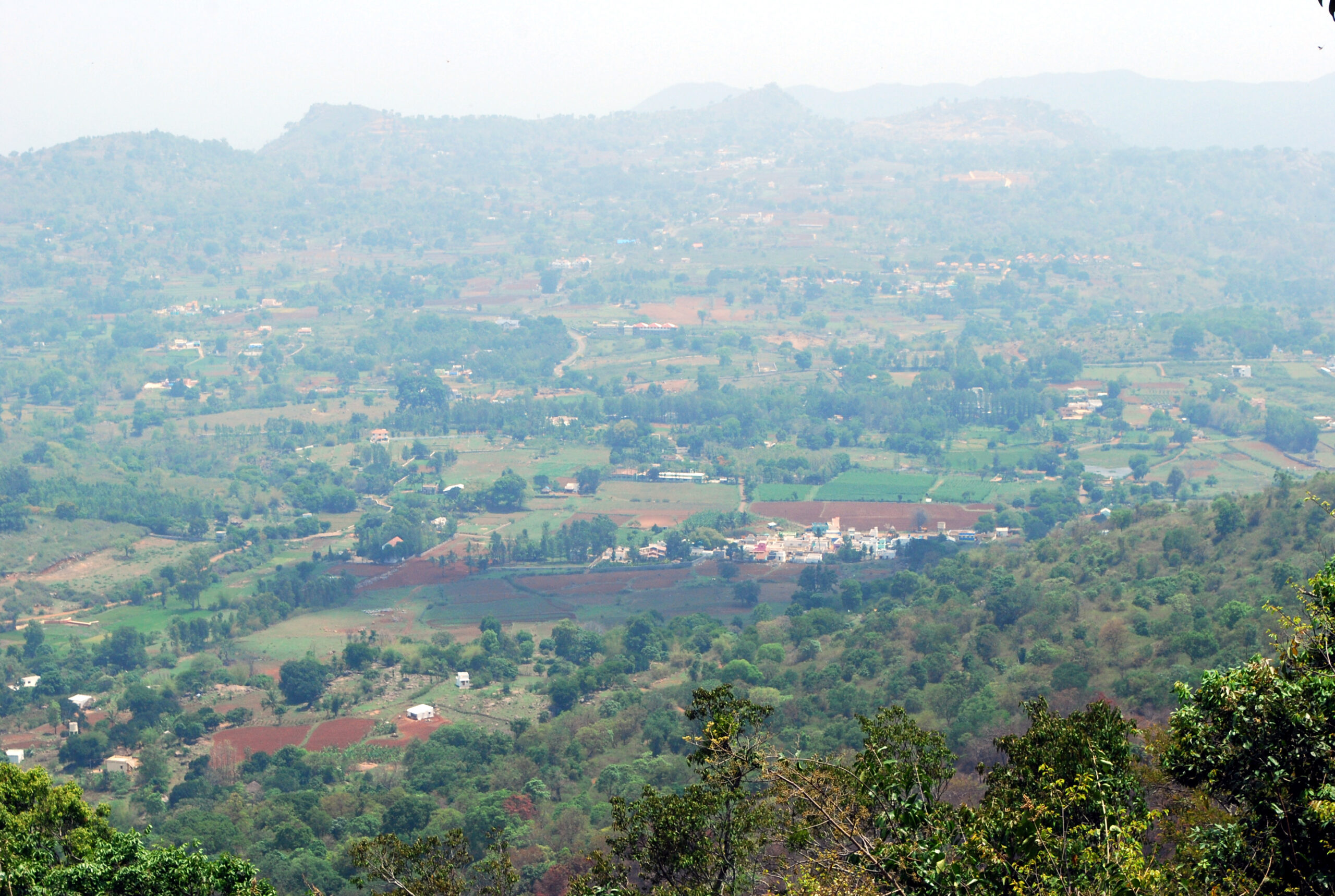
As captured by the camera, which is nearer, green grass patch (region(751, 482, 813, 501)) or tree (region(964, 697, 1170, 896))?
tree (region(964, 697, 1170, 896))

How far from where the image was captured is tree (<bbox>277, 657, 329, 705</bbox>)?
57.1 m

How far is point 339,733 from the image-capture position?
53.1 metres

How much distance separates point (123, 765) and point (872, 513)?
52123 mm

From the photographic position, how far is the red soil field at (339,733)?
170ft

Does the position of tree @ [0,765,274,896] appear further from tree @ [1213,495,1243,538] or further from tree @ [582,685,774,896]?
tree @ [1213,495,1243,538]

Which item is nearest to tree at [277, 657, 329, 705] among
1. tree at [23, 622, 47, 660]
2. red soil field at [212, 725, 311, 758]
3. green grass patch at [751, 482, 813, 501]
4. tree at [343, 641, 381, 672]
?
tree at [343, 641, 381, 672]

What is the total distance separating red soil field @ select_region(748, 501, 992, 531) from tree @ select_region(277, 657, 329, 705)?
37800 millimetres

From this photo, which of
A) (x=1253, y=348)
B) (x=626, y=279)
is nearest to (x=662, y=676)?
(x=1253, y=348)

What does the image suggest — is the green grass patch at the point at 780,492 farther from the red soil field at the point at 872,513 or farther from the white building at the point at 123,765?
the white building at the point at 123,765

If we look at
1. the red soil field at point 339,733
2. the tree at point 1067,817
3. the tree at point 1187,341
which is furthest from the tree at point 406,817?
the tree at point 1187,341

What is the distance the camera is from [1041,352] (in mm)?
130000

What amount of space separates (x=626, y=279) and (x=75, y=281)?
77.2 metres

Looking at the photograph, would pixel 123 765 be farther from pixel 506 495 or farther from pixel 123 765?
pixel 506 495

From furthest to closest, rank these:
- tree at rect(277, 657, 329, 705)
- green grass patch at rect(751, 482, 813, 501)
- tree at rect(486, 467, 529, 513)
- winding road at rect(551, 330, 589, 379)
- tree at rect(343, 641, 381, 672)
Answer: winding road at rect(551, 330, 589, 379), tree at rect(486, 467, 529, 513), green grass patch at rect(751, 482, 813, 501), tree at rect(343, 641, 381, 672), tree at rect(277, 657, 329, 705)
